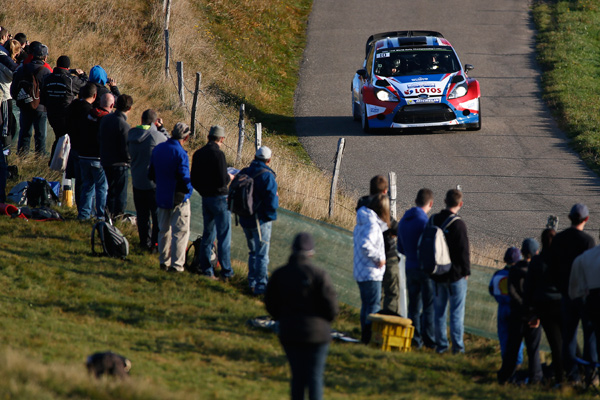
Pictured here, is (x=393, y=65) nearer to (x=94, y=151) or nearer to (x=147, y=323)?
(x=94, y=151)

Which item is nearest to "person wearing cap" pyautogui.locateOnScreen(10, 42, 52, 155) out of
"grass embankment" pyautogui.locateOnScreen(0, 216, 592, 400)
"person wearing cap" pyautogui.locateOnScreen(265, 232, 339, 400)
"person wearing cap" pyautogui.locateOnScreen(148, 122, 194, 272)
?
"grass embankment" pyautogui.locateOnScreen(0, 216, 592, 400)

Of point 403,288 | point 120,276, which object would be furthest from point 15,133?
point 403,288

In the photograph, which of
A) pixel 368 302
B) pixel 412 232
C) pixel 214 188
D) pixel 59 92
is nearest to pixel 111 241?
pixel 214 188

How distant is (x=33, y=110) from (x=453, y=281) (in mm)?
7971

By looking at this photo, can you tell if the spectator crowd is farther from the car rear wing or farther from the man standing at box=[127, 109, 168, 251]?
the car rear wing

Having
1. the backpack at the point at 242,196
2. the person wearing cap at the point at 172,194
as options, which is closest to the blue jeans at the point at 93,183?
the person wearing cap at the point at 172,194

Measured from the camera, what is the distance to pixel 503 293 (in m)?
8.41

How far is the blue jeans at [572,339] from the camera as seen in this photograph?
7.90m

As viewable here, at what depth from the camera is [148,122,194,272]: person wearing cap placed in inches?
388

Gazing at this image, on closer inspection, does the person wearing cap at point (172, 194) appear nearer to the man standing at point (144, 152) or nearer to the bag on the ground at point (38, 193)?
the man standing at point (144, 152)

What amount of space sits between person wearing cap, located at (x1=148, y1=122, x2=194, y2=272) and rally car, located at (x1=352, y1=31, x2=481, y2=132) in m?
9.79

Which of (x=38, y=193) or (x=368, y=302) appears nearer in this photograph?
(x=368, y=302)

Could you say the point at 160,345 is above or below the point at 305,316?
below

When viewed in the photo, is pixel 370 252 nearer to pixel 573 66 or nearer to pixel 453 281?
pixel 453 281
